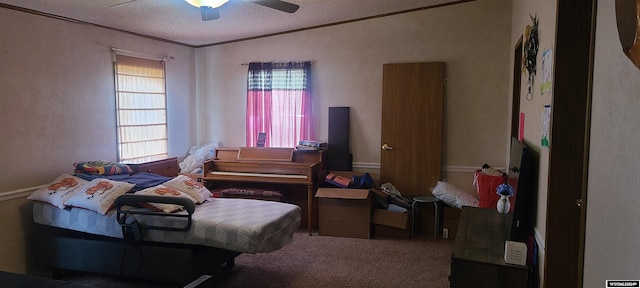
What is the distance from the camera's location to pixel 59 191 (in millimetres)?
3211

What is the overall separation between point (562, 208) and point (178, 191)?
2.62 metres

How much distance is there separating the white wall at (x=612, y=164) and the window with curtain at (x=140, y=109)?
14.1 feet

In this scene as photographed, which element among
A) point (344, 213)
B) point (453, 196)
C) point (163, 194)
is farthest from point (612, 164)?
point (344, 213)

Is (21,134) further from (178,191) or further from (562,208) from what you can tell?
(562,208)

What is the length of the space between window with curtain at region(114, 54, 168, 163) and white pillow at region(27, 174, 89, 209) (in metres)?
1.02

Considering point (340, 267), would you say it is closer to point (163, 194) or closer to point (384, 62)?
point (163, 194)

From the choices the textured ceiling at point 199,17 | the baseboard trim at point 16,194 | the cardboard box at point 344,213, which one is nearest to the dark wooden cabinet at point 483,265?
the cardboard box at point 344,213

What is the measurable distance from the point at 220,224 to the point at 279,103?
277 centimetres

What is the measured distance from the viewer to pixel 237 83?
5.52m

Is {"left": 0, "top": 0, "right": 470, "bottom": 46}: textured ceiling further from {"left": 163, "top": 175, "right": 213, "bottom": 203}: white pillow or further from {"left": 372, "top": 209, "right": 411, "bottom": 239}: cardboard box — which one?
{"left": 372, "top": 209, "right": 411, "bottom": 239}: cardboard box

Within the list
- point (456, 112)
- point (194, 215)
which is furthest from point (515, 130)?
point (194, 215)

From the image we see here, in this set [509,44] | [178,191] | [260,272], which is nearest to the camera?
[178,191]

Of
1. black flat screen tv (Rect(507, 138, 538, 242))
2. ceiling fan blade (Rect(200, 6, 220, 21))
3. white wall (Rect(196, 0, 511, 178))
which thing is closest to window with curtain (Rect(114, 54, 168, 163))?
white wall (Rect(196, 0, 511, 178))

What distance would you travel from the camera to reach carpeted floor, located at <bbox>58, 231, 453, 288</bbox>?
3.33m
